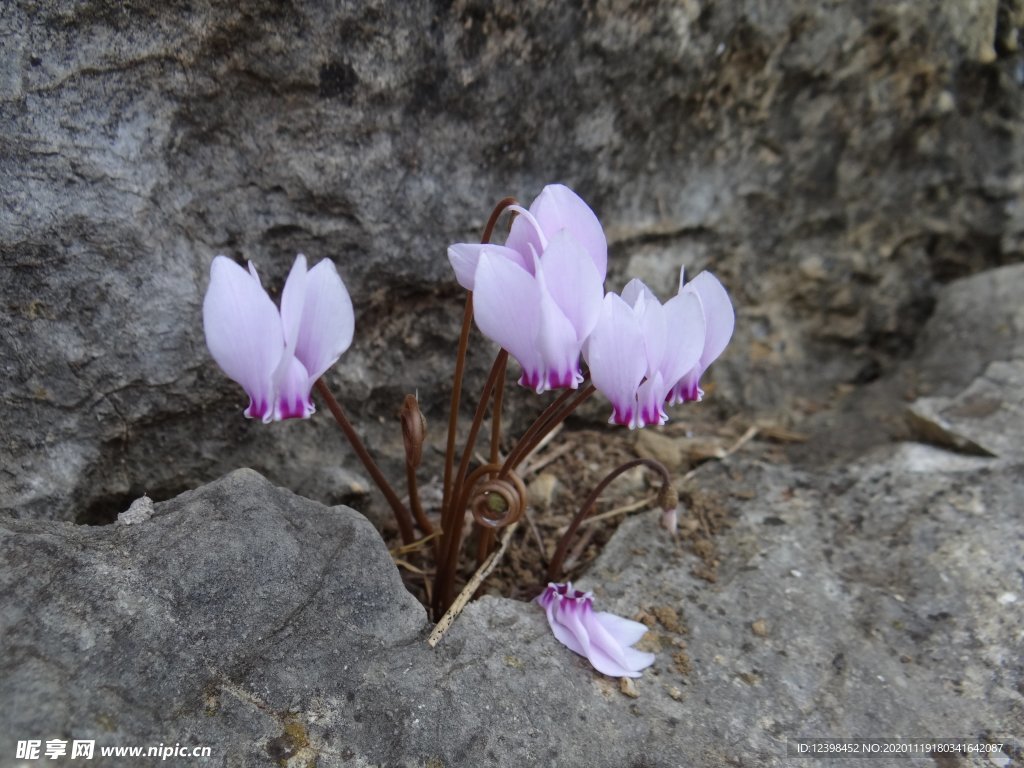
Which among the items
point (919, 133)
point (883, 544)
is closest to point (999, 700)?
point (883, 544)

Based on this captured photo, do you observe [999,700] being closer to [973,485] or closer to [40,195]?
[973,485]

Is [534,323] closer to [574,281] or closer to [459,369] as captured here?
[574,281]

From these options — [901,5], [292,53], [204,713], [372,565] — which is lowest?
[204,713]

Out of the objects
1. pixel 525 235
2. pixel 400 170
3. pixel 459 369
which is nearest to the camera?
pixel 525 235

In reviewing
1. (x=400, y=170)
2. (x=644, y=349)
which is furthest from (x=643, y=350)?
(x=400, y=170)

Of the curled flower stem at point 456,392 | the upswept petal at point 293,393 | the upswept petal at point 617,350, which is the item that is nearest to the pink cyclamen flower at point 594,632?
the curled flower stem at point 456,392

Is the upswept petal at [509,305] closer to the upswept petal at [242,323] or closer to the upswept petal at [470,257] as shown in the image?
the upswept petal at [470,257]

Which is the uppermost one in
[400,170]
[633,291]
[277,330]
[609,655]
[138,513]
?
[400,170]
